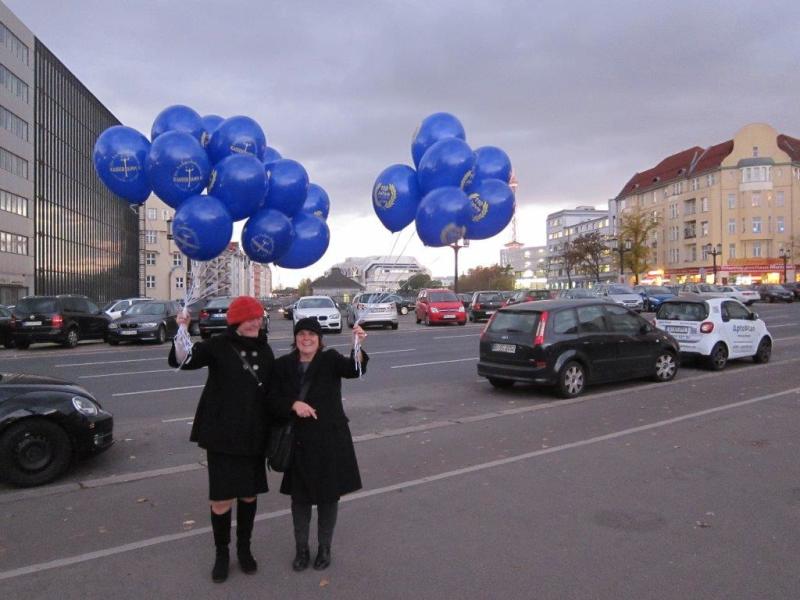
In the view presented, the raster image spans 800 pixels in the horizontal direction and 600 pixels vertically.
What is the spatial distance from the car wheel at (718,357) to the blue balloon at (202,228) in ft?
31.3

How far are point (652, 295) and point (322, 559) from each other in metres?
37.4

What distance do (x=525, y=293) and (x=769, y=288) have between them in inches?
852

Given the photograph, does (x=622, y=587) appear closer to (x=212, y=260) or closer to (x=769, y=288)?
(x=212, y=260)

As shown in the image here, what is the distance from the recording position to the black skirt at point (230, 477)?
3.55 m

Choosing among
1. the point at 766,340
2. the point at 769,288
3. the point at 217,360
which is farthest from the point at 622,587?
the point at 769,288

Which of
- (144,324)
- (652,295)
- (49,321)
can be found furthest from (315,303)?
(652,295)

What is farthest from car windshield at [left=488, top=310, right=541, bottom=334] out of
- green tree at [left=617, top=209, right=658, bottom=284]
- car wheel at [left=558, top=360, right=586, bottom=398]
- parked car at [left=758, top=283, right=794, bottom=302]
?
green tree at [left=617, top=209, right=658, bottom=284]

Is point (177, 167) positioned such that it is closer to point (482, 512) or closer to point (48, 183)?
point (482, 512)

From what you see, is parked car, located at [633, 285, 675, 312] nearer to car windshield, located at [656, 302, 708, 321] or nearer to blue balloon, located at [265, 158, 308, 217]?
car windshield, located at [656, 302, 708, 321]

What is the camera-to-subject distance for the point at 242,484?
140 inches

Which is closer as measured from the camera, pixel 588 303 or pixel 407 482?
pixel 407 482

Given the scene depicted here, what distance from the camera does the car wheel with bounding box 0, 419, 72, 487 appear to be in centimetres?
552

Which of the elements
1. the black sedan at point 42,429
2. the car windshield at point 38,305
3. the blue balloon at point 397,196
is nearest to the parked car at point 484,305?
the car windshield at point 38,305

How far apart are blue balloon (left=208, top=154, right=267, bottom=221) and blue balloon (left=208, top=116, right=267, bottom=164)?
455 millimetres
